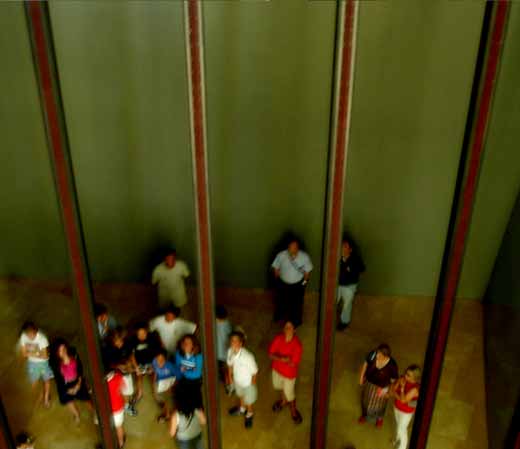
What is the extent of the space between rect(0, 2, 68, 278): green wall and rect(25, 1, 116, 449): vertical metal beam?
3.25 meters


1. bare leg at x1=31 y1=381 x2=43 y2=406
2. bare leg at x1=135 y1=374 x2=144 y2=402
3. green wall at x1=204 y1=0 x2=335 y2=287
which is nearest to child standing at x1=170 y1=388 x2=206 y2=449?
bare leg at x1=135 y1=374 x2=144 y2=402

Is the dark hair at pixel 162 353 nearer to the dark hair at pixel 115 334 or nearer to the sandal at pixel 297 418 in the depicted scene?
the dark hair at pixel 115 334

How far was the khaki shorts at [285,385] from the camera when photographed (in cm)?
678

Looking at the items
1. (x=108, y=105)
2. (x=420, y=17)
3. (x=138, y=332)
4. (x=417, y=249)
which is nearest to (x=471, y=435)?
(x=417, y=249)

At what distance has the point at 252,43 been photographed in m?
6.83

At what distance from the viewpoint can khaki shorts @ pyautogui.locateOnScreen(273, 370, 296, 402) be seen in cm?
678

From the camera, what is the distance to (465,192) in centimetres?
411

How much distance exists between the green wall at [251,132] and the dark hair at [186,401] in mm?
2326

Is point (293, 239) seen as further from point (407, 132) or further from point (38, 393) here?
point (38, 393)

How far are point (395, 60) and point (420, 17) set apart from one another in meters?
0.48

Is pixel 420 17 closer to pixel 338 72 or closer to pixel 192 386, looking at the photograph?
pixel 338 72

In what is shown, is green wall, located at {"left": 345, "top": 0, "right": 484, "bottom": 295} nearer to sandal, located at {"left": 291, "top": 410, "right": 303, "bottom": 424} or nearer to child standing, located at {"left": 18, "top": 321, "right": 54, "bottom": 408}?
sandal, located at {"left": 291, "top": 410, "right": 303, "bottom": 424}

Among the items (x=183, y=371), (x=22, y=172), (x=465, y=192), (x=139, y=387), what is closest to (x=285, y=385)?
(x=183, y=371)

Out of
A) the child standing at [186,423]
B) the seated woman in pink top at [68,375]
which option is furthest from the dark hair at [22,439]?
the child standing at [186,423]
